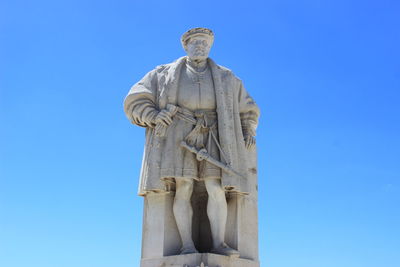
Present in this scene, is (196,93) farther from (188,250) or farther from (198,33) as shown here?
(188,250)

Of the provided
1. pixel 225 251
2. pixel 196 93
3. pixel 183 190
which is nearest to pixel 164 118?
pixel 196 93

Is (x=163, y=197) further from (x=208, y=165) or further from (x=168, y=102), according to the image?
(x=168, y=102)

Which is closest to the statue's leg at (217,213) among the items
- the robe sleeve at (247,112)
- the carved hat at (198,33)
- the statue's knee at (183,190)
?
the statue's knee at (183,190)

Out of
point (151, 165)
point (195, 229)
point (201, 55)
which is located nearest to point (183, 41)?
point (201, 55)

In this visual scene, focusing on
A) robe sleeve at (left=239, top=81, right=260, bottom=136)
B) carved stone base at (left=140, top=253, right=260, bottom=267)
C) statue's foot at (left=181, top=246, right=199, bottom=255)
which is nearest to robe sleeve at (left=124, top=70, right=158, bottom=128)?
robe sleeve at (left=239, top=81, right=260, bottom=136)

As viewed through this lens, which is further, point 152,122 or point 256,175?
point 256,175

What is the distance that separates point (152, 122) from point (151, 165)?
77 centimetres

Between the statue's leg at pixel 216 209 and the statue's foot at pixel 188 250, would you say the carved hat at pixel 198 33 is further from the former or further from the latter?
the statue's foot at pixel 188 250

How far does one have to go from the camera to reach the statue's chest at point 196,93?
9.30m

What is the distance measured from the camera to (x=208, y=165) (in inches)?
350

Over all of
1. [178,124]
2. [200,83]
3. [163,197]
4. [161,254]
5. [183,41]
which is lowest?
[161,254]

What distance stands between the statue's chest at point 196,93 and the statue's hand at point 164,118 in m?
0.38

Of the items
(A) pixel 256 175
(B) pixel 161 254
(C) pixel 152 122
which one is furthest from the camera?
(A) pixel 256 175

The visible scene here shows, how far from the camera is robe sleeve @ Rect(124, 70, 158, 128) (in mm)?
9234
